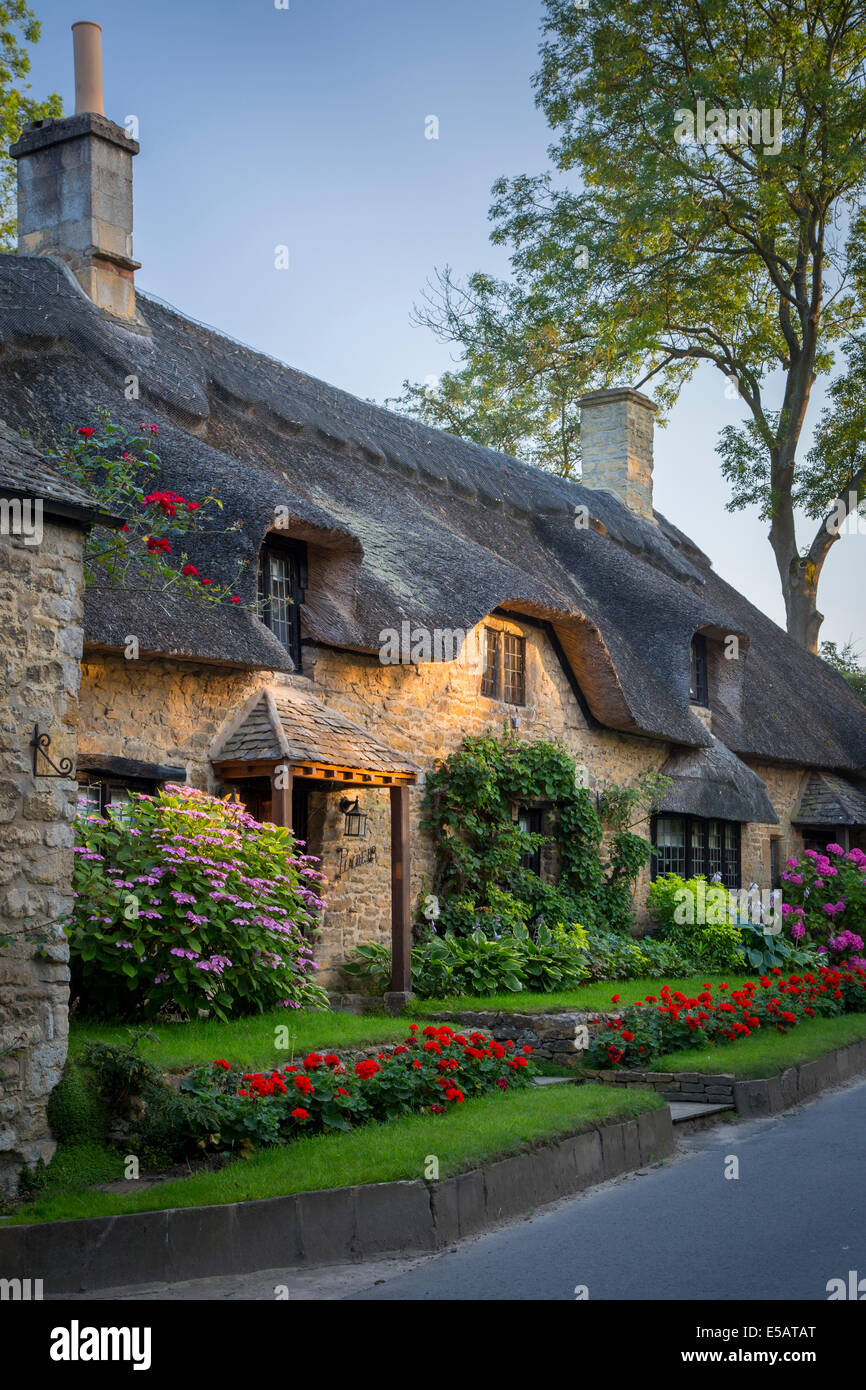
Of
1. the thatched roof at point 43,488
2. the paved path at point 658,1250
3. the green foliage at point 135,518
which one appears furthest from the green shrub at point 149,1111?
the green foliage at point 135,518

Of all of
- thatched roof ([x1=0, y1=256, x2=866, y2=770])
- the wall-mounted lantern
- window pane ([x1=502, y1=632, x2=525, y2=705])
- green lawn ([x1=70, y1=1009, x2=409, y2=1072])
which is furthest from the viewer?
window pane ([x1=502, y1=632, x2=525, y2=705])

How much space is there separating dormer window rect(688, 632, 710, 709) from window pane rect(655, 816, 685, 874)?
6.61ft

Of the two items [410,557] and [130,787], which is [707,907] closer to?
[410,557]

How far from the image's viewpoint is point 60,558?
7.01 metres

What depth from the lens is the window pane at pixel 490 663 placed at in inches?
602

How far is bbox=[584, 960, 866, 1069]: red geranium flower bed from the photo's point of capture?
10266mm

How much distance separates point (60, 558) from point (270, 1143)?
130 inches

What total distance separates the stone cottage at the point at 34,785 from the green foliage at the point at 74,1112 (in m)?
0.05

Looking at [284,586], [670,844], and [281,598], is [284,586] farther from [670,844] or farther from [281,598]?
[670,844]

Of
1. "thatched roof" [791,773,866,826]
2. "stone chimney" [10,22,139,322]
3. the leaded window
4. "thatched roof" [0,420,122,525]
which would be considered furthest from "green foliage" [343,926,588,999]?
"thatched roof" [791,773,866,826]

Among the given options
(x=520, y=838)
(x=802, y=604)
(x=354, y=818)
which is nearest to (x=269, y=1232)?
(x=354, y=818)

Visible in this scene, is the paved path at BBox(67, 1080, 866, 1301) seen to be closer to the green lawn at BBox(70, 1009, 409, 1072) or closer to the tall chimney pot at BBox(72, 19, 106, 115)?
the green lawn at BBox(70, 1009, 409, 1072)

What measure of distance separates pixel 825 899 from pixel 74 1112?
13536mm
